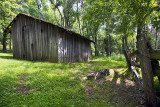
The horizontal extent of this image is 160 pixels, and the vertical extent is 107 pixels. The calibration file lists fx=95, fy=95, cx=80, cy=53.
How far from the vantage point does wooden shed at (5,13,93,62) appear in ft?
34.8

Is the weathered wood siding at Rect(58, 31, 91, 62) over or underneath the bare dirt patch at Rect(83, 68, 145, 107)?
over

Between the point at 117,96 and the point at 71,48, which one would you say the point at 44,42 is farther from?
the point at 117,96

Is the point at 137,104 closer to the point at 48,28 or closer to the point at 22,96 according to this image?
the point at 22,96

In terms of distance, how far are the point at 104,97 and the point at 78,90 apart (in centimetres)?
108

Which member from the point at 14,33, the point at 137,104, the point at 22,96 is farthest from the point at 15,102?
the point at 14,33

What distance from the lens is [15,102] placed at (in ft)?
9.63

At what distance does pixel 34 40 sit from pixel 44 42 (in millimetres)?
1635

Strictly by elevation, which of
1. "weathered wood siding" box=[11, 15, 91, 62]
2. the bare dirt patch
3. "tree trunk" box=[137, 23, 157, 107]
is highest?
"weathered wood siding" box=[11, 15, 91, 62]

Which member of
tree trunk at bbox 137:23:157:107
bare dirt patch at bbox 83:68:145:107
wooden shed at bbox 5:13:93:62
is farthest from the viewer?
wooden shed at bbox 5:13:93:62

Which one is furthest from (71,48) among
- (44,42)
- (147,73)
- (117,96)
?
(147,73)

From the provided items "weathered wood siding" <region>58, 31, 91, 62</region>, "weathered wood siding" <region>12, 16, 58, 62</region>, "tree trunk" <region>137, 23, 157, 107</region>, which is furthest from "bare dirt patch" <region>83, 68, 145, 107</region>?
"weathered wood siding" <region>12, 16, 58, 62</region>

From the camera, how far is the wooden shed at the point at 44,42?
34.8 feet

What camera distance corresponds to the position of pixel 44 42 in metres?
11.1

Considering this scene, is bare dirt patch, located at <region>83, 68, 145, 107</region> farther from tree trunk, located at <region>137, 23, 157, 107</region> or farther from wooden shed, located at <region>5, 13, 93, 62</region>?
wooden shed, located at <region>5, 13, 93, 62</region>
